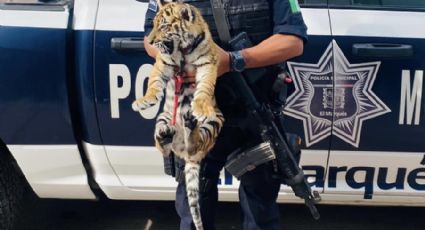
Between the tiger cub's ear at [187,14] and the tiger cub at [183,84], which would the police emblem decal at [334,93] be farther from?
the tiger cub's ear at [187,14]

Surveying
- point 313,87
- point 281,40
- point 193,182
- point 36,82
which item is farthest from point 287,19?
point 36,82

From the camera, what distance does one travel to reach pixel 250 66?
1811 mm

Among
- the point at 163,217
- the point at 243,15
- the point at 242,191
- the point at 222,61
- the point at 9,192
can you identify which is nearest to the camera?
the point at 222,61

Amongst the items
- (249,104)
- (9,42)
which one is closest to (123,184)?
(9,42)

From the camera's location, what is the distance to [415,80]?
2506mm

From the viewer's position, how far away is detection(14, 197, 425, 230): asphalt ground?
311cm

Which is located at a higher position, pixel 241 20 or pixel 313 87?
pixel 241 20

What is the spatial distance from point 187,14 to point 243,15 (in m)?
0.25

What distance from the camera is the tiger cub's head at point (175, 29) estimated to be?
5.48 ft

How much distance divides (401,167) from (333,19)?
70cm

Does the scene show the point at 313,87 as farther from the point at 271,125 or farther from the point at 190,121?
the point at 190,121

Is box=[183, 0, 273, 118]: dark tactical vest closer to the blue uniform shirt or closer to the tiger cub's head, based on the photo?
the blue uniform shirt

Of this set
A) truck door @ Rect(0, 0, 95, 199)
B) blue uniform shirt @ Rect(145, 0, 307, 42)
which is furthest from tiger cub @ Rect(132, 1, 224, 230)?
truck door @ Rect(0, 0, 95, 199)

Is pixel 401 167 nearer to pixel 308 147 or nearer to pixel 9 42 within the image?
pixel 308 147
